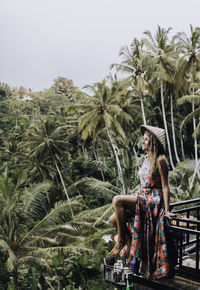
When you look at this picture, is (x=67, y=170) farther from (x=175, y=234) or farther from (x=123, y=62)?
(x=175, y=234)

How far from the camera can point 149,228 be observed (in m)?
3.38

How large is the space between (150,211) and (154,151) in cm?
66

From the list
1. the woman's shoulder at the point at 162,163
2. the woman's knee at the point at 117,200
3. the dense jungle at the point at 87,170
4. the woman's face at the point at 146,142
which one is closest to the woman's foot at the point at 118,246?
the woman's knee at the point at 117,200

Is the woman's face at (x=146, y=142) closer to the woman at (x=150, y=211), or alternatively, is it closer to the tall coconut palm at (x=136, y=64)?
the woman at (x=150, y=211)

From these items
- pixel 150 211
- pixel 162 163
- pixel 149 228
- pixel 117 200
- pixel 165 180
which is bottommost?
pixel 149 228

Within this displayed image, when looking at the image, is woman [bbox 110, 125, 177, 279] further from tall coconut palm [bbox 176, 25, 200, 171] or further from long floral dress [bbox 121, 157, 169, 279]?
tall coconut palm [bbox 176, 25, 200, 171]

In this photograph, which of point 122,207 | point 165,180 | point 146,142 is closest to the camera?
point 165,180

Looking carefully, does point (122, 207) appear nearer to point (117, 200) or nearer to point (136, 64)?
point (117, 200)

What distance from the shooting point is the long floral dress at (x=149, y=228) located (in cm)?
334

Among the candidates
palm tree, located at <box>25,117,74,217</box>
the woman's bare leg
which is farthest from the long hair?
palm tree, located at <box>25,117,74,217</box>

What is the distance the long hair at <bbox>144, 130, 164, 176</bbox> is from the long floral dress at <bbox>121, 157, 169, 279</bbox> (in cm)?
7

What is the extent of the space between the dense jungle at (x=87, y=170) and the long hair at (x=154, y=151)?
27.9 ft

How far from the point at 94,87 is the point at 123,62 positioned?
276cm

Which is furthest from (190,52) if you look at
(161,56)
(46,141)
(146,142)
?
(146,142)
